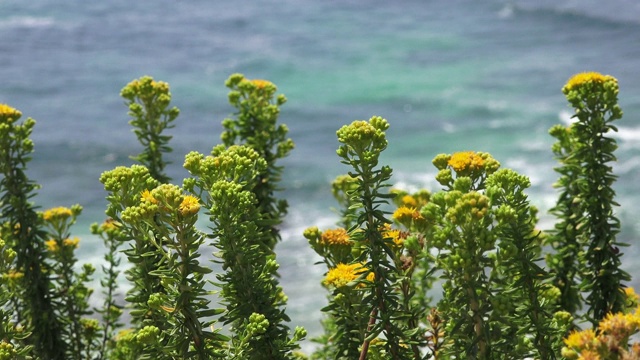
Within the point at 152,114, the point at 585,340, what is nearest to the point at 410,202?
the point at 152,114

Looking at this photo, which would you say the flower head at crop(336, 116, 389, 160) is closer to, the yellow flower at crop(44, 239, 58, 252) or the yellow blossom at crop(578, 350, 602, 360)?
the yellow blossom at crop(578, 350, 602, 360)

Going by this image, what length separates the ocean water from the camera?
17969 millimetres

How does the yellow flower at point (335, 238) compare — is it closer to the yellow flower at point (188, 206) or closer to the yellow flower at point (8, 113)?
the yellow flower at point (188, 206)

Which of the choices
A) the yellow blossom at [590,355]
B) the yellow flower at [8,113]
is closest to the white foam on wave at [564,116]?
the yellow flower at [8,113]

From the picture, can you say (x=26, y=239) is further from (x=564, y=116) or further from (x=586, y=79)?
(x=564, y=116)

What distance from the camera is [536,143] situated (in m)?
19.4

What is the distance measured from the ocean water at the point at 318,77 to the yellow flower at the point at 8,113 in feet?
25.9

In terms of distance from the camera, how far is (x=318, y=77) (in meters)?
24.0

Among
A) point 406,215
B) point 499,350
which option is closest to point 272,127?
point 406,215

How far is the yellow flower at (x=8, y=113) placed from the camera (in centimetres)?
618

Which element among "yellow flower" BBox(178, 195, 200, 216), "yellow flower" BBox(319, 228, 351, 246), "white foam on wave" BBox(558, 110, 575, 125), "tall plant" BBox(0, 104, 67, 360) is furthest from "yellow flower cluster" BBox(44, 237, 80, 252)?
"white foam on wave" BBox(558, 110, 575, 125)

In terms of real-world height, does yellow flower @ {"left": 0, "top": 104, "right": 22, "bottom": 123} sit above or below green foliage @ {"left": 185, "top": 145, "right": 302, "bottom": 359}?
above

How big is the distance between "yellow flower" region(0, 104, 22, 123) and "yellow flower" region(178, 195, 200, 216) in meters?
2.49

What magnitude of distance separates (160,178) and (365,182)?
2357mm
